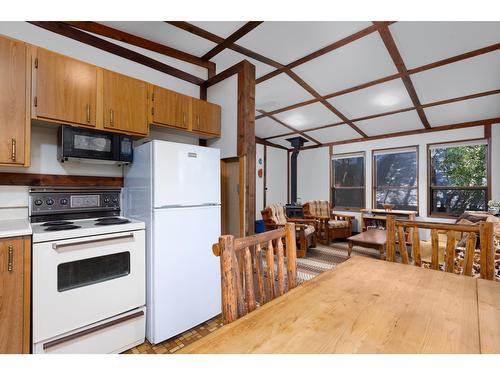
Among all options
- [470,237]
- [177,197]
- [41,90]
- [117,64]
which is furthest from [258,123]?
[470,237]

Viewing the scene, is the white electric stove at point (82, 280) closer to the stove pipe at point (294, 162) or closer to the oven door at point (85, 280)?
the oven door at point (85, 280)

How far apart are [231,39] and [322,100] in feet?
6.67

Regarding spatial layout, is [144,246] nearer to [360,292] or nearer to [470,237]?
[360,292]

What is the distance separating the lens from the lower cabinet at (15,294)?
1337mm

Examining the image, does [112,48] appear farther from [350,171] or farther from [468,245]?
[350,171]

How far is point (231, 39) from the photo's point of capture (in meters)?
2.48

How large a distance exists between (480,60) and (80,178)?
4323 millimetres

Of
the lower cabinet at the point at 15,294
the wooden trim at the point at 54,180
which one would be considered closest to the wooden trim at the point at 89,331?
the lower cabinet at the point at 15,294

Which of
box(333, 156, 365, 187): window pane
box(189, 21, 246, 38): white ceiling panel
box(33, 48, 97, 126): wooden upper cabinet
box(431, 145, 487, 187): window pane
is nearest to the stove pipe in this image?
box(333, 156, 365, 187): window pane

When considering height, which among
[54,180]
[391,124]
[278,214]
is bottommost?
[278,214]

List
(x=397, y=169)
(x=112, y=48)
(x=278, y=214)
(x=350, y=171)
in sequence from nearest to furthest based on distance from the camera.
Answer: (x=112, y=48) → (x=278, y=214) → (x=397, y=169) → (x=350, y=171)

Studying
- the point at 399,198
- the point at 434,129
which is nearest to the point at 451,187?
the point at 399,198

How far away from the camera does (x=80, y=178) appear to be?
6.78ft

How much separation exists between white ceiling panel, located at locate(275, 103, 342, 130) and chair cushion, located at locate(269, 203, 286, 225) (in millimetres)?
1724
